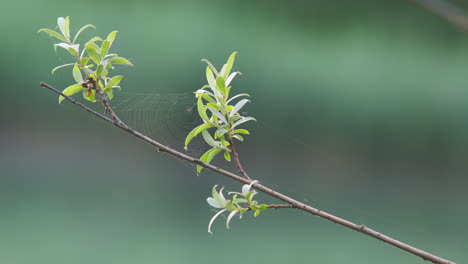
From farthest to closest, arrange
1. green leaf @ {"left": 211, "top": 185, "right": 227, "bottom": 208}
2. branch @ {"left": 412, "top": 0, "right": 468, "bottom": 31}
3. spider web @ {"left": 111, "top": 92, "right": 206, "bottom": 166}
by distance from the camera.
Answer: spider web @ {"left": 111, "top": 92, "right": 206, "bottom": 166}, green leaf @ {"left": 211, "top": 185, "right": 227, "bottom": 208}, branch @ {"left": 412, "top": 0, "right": 468, "bottom": 31}

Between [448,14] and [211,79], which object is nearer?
[448,14]

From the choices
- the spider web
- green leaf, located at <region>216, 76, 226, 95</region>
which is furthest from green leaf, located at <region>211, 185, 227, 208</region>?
the spider web

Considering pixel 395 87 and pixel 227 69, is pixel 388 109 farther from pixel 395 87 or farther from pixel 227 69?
pixel 227 69

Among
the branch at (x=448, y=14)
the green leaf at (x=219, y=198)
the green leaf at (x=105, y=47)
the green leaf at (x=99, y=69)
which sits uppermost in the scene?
the branch at (x=448, y=14)

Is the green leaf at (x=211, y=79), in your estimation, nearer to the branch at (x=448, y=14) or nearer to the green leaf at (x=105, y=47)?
the green leaf at (x=105, y=47)

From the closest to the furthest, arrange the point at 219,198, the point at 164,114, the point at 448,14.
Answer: the point at 448,14, the point at 219,198, the point at 164,114

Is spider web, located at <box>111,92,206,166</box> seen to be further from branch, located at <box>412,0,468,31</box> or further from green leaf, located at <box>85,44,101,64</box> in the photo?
branch, located at <box>412,0,468,31</box>

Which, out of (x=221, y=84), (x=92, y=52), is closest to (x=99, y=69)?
(x=92, y=52)

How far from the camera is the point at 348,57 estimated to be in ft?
6.27

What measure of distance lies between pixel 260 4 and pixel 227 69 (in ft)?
4.91

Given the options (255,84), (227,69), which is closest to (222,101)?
(227,69)

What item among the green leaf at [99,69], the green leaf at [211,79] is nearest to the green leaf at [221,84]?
the green leaf at [211,79]

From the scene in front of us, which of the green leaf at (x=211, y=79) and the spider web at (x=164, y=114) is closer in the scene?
the green leaf at (x=211, y=79)

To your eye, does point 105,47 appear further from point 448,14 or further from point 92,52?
point 448,14
